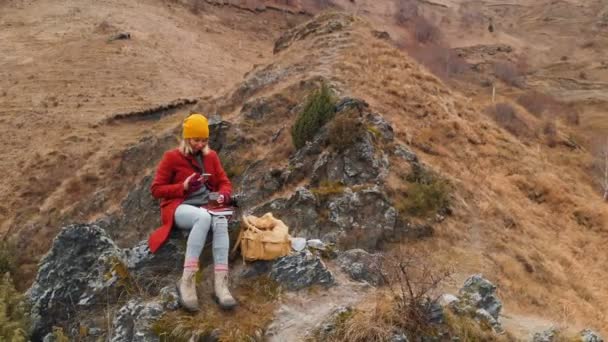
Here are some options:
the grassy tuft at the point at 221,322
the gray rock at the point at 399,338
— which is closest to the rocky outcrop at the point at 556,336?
the gray rock at the point at 399,338

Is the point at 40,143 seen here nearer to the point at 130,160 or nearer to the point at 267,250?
the point at 130,160

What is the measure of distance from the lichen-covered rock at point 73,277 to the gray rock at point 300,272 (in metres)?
1.88

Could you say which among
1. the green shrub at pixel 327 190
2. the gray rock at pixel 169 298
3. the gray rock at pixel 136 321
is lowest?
the green shrub at pixel 327 190

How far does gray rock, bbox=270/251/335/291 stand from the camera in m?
6.89

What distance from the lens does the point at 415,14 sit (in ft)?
222

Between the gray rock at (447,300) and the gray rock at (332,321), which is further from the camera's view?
the gray rock at (447,300)

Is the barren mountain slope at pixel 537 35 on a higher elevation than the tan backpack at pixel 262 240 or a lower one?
lower

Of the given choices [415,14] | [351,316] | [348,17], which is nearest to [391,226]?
[351,316]

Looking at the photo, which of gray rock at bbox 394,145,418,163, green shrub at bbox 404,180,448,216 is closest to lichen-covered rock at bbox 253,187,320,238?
green shrub at bbox 404,180,448,216

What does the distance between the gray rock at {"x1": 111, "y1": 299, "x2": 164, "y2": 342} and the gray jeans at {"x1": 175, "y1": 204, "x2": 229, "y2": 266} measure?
2.10 feet

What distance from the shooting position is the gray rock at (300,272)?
689cm

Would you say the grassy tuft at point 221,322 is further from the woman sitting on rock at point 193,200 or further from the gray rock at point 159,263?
the gray rock at point 159,263

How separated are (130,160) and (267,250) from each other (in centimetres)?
1440

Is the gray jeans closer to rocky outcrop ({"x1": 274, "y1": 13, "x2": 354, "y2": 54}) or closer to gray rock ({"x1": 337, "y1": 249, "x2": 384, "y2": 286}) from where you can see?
gray rock ({"x1": 337, "y1": 249, "x2": 384, "y2": 286})
